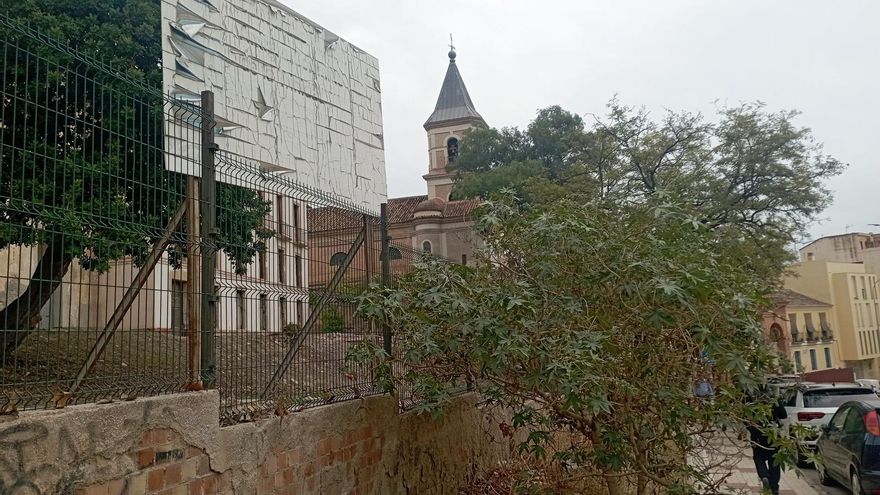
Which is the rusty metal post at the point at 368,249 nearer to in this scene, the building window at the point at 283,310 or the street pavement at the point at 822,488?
the building window at the point at 283,310

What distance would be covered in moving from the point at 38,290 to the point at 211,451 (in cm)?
140

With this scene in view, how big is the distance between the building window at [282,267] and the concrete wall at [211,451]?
3.48 feet

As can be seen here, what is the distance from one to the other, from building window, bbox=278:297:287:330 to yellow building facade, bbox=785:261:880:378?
5480 centimetres

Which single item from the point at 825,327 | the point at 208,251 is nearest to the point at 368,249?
the point at 208,251

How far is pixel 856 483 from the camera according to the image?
28.7 feet

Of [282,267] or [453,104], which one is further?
[453,104]

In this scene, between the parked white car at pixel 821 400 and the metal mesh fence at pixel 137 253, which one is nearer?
the metal mesh fence at pixel 137 253

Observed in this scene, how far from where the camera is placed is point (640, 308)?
5441mm

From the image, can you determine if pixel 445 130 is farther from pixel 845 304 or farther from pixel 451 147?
pixel 845 304

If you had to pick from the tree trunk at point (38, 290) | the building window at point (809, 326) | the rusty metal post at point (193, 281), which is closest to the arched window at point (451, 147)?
the building window at point (809, 326)

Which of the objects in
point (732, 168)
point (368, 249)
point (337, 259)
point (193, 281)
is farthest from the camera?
point (732, 168)

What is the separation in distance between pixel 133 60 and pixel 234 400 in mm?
8756

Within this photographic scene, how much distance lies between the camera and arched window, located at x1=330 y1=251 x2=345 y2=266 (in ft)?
20.3

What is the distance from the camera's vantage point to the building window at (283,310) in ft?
17.3
